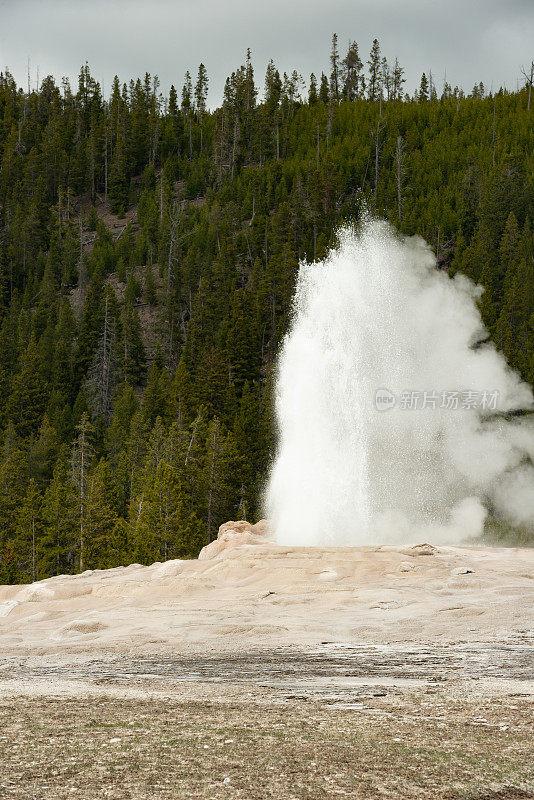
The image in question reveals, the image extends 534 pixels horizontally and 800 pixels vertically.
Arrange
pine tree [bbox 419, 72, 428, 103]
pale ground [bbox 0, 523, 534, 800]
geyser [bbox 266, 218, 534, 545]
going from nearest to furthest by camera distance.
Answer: pale ground [bbox 0, 523, 534, 800], geyser [bbox 266, 218, 534, 545], pine tree [bbox 419, 72, 428, 103]

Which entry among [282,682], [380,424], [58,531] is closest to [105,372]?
[58,531]

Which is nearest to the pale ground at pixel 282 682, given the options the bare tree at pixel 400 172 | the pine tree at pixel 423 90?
the bare tree at pixel 400 172

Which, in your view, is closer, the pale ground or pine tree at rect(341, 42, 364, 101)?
the pale ground

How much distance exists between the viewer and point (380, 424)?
3512cm

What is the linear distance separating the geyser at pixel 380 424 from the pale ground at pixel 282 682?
5965mm

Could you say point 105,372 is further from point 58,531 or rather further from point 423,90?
point 423,90

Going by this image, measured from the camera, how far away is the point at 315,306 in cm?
3512

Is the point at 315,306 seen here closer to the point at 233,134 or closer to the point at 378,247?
the point at 378,247

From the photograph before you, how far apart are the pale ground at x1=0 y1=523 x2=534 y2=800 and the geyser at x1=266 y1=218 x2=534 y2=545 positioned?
5.97 meters

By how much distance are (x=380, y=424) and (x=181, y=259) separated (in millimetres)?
70232

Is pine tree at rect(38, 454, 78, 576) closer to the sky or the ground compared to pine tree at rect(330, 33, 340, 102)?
closer to the ground

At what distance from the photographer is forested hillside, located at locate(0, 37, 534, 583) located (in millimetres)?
54531

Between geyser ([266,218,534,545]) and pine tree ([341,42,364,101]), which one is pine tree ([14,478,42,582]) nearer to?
geyser ([266,218,534,545])

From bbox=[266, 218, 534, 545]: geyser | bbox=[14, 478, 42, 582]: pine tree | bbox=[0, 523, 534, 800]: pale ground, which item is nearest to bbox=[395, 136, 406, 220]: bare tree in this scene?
bbox=[266, 218, 534, 545]: geyser
